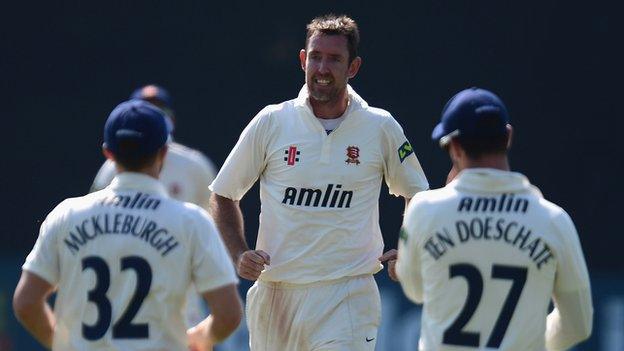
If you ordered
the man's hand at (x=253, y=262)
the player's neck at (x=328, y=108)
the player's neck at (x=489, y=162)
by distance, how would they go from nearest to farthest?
1. the player's neck at (x=489, y=162)
2. the man's hand at (x=253, y=262)
3. the player's neck at (x=328, y=108)

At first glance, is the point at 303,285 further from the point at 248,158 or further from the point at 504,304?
the point at 504,304

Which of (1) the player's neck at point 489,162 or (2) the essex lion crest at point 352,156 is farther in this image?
(2) the essex lion crest at point 352,156

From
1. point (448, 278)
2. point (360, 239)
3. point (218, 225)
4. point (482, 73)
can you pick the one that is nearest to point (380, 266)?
point (360, 239)

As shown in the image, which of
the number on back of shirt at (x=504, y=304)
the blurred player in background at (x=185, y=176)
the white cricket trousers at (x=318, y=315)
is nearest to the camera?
the number on back of shirt at (x=504, y=304)

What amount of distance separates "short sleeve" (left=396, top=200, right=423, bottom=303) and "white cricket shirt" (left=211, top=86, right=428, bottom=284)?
164cm

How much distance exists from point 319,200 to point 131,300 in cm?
193

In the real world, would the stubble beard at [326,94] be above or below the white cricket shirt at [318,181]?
above

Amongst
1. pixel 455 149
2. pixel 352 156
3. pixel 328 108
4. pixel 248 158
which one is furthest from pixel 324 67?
pixel 455 149

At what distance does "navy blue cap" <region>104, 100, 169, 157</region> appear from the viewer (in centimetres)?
504

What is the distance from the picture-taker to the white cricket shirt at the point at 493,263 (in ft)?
16.1

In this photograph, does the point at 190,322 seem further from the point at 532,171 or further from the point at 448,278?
the point at 448,278

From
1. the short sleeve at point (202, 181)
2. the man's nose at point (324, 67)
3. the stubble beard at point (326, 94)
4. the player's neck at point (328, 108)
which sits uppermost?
the man's nose at point (324, 67)

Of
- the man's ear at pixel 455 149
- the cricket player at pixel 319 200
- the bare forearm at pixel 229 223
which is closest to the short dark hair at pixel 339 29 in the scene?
the cricket player at pixel 319 200

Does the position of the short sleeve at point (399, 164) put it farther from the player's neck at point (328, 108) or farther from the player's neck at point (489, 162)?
the player's neck at point (489, 162)
